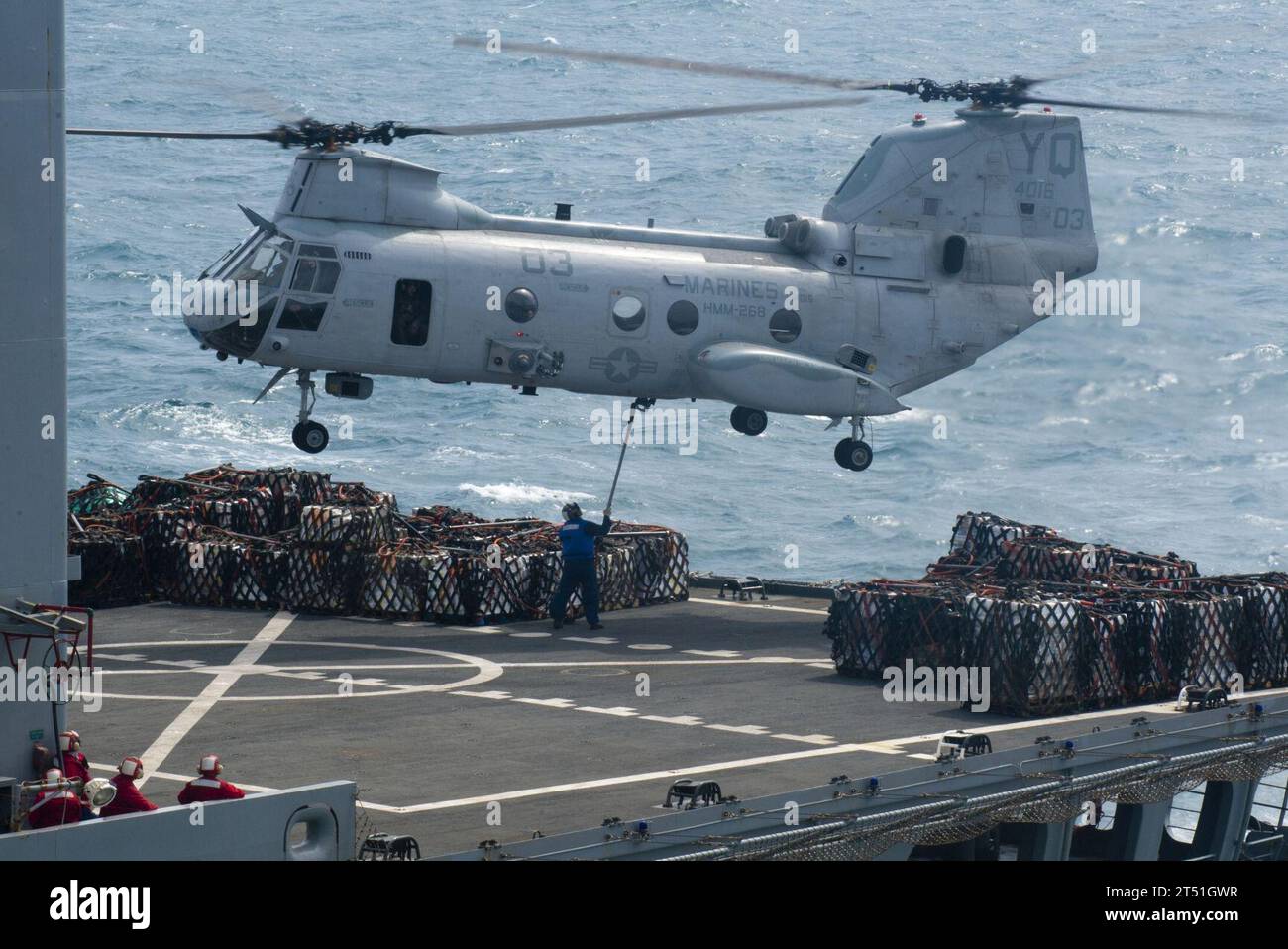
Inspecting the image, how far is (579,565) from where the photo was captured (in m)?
29.3

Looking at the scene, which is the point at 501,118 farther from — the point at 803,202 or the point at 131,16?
the point at 131,16

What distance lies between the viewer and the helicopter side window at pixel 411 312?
29266 millimetres

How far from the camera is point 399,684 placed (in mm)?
25109

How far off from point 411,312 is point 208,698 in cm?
820

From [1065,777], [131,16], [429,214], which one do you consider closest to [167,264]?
[131,16]

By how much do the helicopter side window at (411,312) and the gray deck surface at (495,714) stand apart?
4.81 meters

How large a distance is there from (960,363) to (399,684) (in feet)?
47.5

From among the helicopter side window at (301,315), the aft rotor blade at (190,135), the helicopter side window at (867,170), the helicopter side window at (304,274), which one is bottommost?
the helicopter side window at (301,315)

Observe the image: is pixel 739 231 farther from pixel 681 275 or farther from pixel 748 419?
pixel 681 275

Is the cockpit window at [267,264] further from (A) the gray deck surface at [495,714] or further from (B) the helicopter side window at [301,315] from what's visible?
(A) the gray deck surface at [495,714]

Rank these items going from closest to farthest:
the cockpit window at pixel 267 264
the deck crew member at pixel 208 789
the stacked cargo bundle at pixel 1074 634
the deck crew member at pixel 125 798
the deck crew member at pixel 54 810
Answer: the deck crew member at pixel 54 810
the deck crew member at pixel 125 798
the deck crew member at pixel 208 789
the stacked cargo bundle at pixel 1074 634
the cockpit window at pixel 267 264

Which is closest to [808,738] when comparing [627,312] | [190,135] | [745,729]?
[745,729]

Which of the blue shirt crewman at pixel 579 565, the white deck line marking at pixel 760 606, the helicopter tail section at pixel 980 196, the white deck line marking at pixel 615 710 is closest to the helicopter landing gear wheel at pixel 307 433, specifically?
the blue shirt crewman at pixel 579 565

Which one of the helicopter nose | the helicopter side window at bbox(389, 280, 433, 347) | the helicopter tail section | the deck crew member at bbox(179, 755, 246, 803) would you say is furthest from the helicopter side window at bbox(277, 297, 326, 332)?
the deck crew member at bbox(179, 755, 246, 803)
